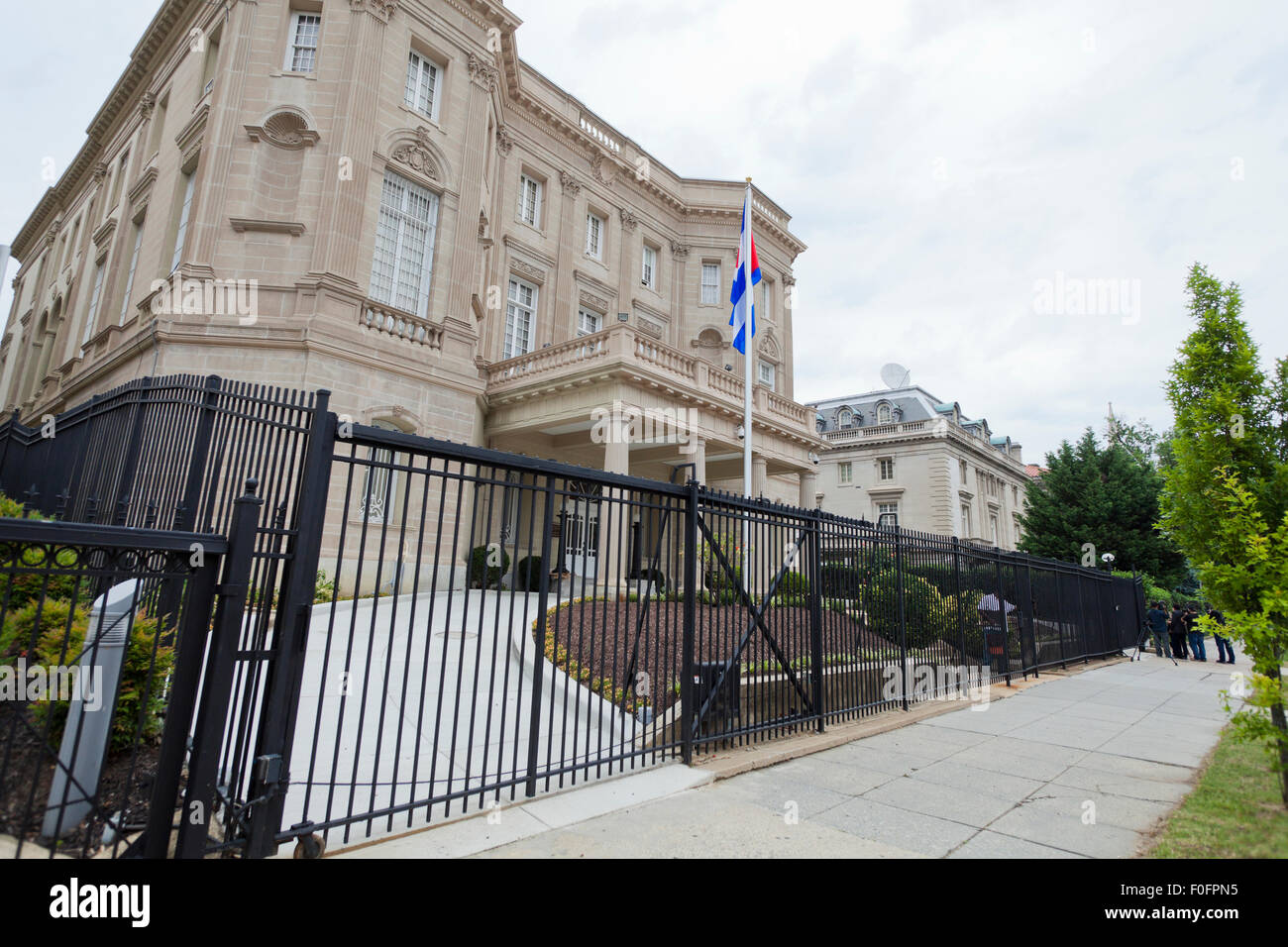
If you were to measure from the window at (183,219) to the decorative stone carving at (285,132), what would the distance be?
218 cm

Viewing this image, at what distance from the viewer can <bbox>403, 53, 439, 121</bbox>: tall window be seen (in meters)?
17.8

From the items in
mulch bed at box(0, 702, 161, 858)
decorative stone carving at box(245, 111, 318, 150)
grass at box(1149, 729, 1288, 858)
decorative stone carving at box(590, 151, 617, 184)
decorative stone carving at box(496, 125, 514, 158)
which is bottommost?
grass at box(1149, 729, 1288, 858)

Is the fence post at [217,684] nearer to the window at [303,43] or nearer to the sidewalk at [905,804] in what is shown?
the sidewalk at [905,804]

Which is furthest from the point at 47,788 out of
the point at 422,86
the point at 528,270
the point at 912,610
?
the point at 528,270

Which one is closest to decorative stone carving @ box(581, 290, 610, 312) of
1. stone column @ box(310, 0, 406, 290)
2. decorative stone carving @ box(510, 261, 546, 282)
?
decorative stone carving @ box(510, 261, 546, 282)

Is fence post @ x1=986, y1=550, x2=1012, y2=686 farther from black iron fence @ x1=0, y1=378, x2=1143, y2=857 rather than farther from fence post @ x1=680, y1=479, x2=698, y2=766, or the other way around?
fence post @ x1=680, y1=479, x2=698, y2=766

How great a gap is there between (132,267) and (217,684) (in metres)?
23.4

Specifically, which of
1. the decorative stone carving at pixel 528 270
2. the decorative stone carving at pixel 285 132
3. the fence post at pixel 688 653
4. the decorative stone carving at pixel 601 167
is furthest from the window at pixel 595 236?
the fence post at pixel 688 653

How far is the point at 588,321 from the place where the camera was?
1003 inches

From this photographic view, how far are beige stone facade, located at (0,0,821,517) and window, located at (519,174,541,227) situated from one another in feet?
0.28

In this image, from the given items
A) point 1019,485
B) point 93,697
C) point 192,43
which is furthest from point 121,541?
point 1019,485

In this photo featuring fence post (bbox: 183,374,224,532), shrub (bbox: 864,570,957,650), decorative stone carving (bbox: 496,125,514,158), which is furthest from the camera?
decorative stone carving (bbox: 496,125,514,158)
